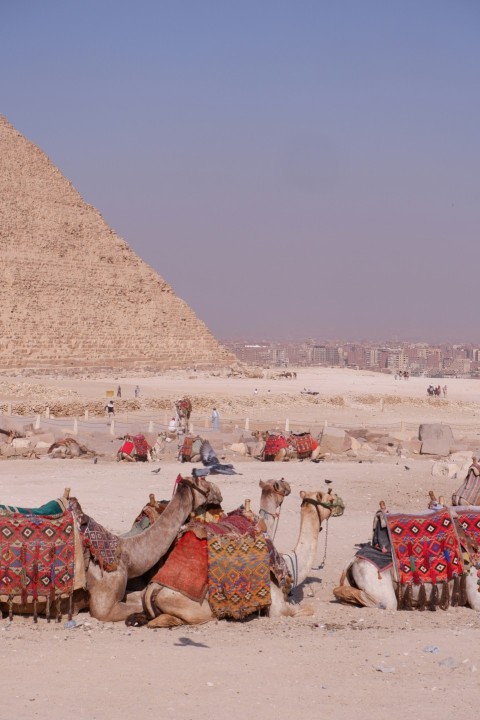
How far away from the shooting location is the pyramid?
77.1 meters

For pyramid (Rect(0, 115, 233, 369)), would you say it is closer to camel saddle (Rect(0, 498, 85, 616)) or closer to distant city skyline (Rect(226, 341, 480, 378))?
distant city skyline (Rect(226, 341, 480, 378))

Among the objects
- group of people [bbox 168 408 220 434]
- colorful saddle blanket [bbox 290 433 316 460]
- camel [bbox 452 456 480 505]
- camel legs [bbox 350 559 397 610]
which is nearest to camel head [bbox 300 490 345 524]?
camel legs [bbox 350 559 397 610]

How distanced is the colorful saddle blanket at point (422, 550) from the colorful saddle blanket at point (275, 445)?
267 inches

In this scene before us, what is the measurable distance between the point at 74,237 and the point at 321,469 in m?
87.5

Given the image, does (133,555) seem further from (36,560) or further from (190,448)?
(190,448)

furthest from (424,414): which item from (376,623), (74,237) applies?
(74,237)

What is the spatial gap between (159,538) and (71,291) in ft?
276

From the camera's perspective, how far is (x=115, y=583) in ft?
19.8

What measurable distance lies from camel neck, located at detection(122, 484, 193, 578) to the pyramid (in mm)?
64491

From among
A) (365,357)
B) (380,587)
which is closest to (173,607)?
(380,587)

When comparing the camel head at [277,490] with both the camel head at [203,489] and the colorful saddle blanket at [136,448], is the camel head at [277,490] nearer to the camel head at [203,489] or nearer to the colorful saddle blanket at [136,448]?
the camel head at [203,489]

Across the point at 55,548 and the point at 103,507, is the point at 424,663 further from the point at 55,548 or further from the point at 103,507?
the point at 103,507

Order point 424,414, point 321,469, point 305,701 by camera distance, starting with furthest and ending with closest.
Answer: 1. point 424,414
2. point 321,469
3. point 305,701

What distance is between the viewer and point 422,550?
639 cm
